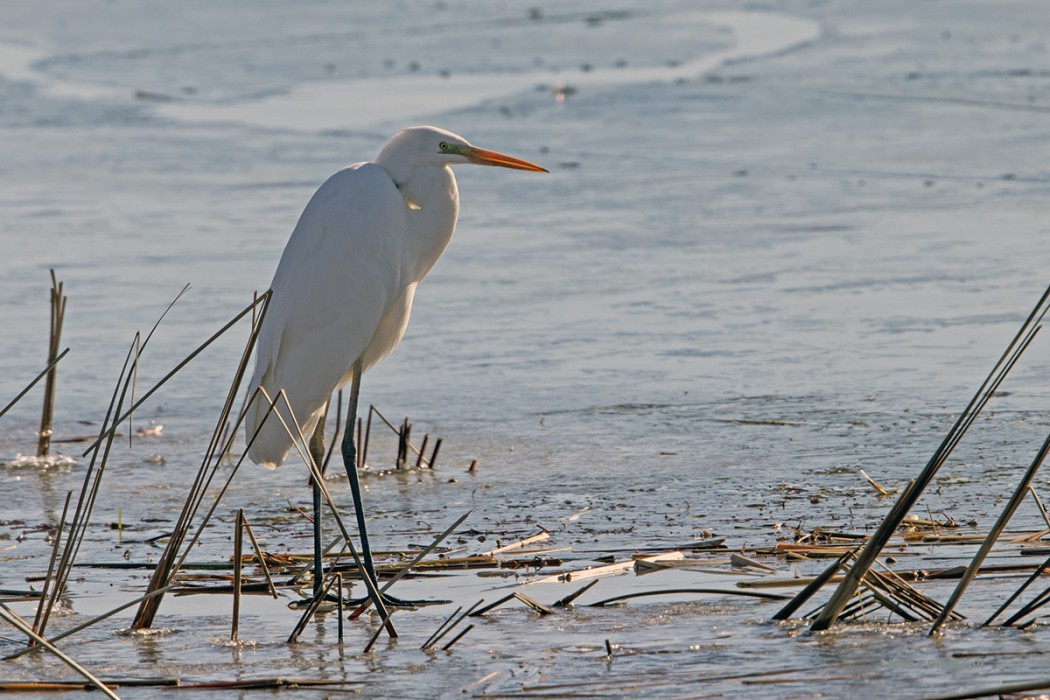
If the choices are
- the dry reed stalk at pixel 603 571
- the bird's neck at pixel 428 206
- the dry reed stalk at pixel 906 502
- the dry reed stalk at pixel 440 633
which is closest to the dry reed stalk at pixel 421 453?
the bird's neck at pixel 428 206

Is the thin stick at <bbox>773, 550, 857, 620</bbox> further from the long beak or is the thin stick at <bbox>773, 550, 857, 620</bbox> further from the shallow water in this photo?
the long beak

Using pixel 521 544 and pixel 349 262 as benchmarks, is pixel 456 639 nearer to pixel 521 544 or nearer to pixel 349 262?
pixel 521 544

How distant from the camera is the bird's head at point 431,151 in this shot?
5.23 meters

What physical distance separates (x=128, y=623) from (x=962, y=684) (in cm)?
224

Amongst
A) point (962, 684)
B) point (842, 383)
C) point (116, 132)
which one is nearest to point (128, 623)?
point (962, 684)

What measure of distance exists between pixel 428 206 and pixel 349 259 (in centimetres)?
33

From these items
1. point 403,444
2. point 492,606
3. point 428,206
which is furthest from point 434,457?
point 492,606

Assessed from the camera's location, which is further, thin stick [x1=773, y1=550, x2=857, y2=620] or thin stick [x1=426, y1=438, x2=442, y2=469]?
thin stick [x1=426, y1=438, x2=442, y2=469]

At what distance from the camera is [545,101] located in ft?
49.6

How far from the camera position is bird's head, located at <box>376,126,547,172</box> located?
5227mm

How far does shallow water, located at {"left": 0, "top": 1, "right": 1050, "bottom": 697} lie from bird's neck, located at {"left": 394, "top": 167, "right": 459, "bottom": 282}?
93 centimetres

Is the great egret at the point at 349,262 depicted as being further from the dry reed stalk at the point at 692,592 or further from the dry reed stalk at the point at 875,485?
the dry reed stalk at the point at 875,485

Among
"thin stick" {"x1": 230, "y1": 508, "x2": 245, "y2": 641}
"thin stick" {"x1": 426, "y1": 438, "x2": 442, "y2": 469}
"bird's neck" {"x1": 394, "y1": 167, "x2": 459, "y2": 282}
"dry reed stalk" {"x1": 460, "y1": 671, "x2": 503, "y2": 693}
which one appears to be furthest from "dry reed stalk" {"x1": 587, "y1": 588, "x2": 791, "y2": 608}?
"thin stick" {"x1": 426, "y1": 438, "x2": 442, "y2": 469}

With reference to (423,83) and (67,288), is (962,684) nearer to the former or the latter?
(67,288)
